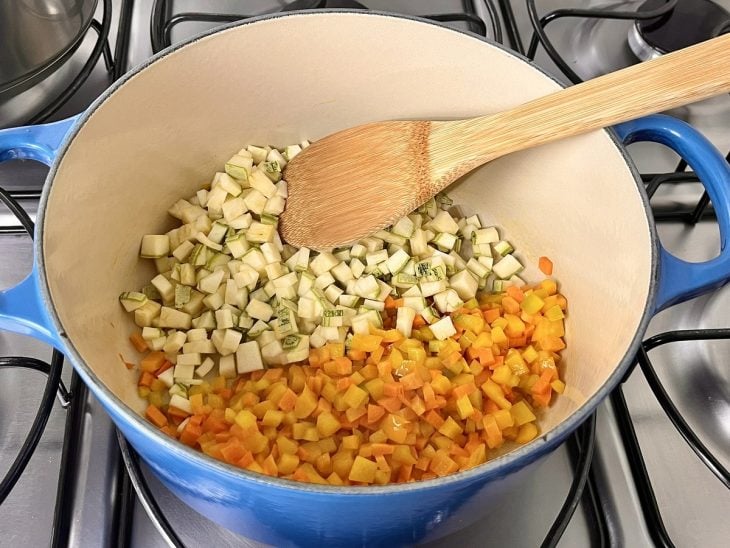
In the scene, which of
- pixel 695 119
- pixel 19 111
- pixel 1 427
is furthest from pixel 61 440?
pixel 695 119

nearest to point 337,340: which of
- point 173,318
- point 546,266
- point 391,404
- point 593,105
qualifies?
point 391,404

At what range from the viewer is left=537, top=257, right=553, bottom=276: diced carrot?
1.07 metres

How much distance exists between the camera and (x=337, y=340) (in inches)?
39.6

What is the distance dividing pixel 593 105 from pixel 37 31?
35.5 inches

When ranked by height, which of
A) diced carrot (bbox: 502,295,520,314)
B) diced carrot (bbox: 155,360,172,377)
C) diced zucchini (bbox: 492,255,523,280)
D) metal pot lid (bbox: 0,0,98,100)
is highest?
metal pot lid (bbox: 0,0,98,100)

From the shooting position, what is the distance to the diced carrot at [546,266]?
1070 mm

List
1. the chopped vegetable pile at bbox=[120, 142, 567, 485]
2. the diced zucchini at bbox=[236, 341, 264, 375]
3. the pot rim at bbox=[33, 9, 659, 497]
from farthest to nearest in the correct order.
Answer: the diced zucchini at bbox=[236, 341, 264, 375], the chopped vegetable pile at bbox=[120, 142, 567, 485], the pot rim at bbox=[33, 9, 659, 497]

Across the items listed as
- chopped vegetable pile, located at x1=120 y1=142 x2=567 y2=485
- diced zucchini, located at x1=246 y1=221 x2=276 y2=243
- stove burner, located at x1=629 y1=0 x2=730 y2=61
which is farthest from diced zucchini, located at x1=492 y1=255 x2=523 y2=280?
stove burner, located at x1=629 y1=0 x2=730 y2=61

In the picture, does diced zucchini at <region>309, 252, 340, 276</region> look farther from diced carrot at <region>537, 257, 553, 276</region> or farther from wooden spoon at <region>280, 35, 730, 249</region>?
diced carrot at <region>537, 257, 553, 276</region>

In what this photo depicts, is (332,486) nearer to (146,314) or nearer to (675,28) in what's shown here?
(146,314)

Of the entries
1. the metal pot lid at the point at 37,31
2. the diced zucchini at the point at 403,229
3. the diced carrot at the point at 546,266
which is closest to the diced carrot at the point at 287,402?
the diced zucchini at the point at 403,229

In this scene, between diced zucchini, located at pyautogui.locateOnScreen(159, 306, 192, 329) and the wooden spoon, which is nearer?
the wooden spoon

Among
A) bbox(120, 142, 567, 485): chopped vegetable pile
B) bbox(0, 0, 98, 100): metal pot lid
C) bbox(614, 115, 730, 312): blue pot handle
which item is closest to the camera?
bbox(614, 115, 730, 312): blue pot handle

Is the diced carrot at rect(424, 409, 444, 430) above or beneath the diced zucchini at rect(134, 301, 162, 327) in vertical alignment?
beneath
